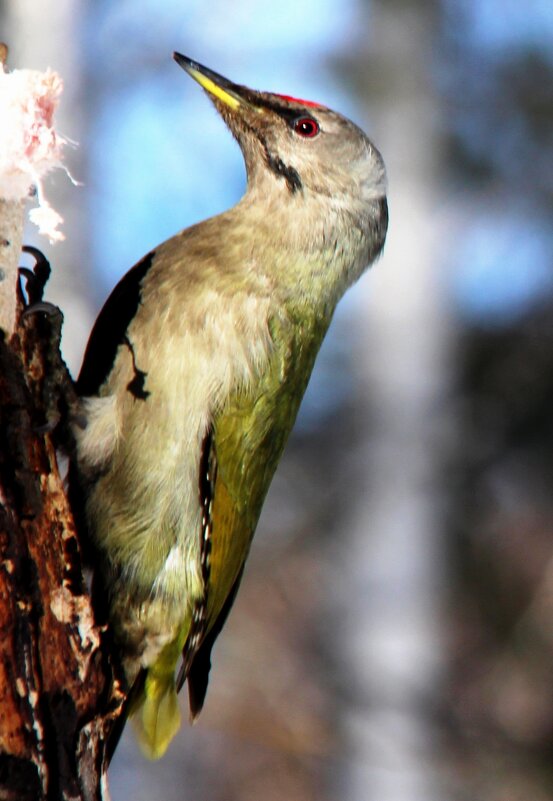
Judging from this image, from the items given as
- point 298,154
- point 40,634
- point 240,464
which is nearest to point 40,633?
point 40,634

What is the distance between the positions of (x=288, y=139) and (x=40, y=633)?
5.81 ft

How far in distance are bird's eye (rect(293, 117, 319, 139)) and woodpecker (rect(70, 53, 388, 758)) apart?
0.04m

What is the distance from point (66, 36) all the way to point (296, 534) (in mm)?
4001

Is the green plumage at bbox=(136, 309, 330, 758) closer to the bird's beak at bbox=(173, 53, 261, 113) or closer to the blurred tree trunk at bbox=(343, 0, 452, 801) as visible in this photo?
the bird's beak at bbox=(173, 53, 261, 113)

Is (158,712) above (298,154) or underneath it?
underneath

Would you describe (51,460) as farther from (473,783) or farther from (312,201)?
A: (473,783)

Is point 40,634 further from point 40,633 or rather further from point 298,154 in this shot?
point 298,154

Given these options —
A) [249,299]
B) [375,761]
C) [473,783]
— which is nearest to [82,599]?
[249,299]

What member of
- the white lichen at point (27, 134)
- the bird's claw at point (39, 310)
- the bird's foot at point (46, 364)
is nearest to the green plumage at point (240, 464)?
the bird's foot at point (46, 364)

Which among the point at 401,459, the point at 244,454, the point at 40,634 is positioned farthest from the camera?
the point at 401,459

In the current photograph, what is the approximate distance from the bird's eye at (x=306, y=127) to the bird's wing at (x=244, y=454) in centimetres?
57

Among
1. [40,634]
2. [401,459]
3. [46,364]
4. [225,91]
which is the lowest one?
[40,634]

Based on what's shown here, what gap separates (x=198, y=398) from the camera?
9.51ft

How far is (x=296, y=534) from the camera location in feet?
30.1
